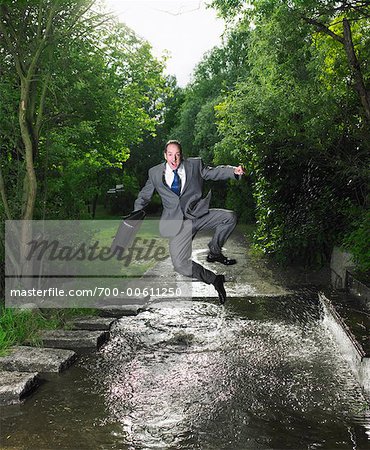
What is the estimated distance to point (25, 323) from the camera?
6.62 metres

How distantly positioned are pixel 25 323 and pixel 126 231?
2717 mm

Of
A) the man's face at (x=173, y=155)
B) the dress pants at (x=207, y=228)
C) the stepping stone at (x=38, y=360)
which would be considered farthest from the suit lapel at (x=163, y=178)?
the stepping stone at (x=38, y=360)

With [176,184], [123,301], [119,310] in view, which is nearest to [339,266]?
[123,301]

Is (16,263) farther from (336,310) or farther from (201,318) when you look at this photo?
(336,310)

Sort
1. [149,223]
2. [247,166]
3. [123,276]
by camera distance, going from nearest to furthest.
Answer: [123,276], [247,166], [149,223]

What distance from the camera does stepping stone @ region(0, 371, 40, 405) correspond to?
15.1 ft

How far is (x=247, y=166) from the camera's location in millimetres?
12984

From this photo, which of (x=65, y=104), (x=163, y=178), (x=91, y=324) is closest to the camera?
(x=163, y=178)

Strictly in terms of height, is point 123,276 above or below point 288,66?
→ below

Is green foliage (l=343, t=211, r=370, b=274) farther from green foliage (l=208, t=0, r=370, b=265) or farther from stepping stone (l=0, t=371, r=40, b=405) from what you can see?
stepping stone (l=0, t=371, r=40, b=405)

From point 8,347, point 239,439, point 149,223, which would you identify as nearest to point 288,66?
point 8,347

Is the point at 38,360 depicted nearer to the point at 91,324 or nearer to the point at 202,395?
the point at 91,324

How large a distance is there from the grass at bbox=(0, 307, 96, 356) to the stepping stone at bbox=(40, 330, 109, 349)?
15 cm

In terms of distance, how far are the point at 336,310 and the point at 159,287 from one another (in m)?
3.85
